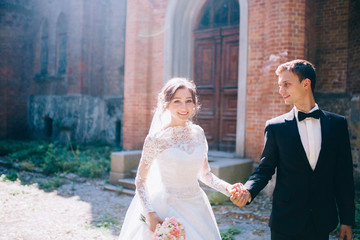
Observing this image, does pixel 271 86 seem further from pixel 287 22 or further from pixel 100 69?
pixel 100 69

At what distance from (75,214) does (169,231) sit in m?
3.89

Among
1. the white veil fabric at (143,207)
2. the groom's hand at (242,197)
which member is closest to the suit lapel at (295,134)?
the groom's hand at (242,197)

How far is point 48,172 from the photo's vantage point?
8867mm

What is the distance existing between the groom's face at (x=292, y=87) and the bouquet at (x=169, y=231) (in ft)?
4.33

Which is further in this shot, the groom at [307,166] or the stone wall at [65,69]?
the stone wall at [65,69]

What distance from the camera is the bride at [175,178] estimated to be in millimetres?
2744

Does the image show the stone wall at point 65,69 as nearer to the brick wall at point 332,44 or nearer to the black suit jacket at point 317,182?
the brick wall at point 332,44

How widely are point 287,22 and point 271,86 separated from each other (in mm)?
1312

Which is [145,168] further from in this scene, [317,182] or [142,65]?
[142,65]

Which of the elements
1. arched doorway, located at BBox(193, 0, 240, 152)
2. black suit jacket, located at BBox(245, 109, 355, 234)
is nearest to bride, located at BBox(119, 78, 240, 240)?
black suit jacket, located at BBox(245, 109, 355, 234)

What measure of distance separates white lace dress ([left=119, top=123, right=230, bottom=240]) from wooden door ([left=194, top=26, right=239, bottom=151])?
5283 mm

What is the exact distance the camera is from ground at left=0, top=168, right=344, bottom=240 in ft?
15.9

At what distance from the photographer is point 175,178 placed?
9.33ft

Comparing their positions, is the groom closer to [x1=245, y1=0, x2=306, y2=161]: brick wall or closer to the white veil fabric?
the white veil fabric
